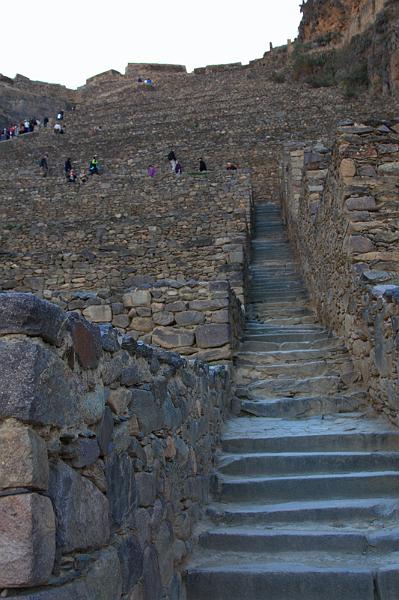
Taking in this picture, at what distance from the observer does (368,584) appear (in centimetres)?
345

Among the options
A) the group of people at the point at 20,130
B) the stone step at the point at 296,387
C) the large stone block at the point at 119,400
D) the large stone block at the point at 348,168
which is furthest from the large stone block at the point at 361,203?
the group of people at the point at 20,130

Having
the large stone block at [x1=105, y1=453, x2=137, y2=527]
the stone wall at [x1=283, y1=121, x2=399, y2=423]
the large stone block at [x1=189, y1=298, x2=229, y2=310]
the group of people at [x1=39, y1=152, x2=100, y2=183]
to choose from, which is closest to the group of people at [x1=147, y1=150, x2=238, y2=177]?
the group of people at [x1=39, y1=152, x2=100, y2=183]

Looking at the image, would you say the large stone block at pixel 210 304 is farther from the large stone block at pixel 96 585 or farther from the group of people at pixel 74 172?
the group of people at pixel 74 172

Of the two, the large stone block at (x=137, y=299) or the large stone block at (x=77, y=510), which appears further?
the large stone block at (x=137, y=299)

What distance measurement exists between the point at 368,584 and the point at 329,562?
28 centimetres

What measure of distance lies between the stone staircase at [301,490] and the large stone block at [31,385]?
207cm

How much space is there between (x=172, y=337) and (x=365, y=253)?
238 centimetres

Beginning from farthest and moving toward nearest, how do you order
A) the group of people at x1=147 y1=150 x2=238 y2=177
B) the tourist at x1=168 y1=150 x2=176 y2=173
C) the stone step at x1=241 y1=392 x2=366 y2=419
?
the tourist at x1=168 y1=150 x2=176 y2=173 → the group of people at x1=147 y1=150 x2=238 y2=177 → the stone step at x1=241 y1=392 x2=366 y2=419

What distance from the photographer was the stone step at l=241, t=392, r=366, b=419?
6578 mm

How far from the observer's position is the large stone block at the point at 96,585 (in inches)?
65.8

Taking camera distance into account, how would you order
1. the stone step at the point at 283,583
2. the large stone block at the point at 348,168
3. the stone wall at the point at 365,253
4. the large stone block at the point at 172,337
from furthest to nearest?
the large stone block at the point at 348,168 → the large stone block at the point at 172,337 → the stone wall at the point at 365,253 → the stone step at the point at 283,583

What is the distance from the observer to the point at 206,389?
5.00 meters

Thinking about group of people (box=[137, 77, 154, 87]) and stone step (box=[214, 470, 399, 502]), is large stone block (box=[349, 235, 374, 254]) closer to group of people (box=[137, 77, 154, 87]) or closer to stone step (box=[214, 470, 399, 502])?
stone step (box=[214, 470, 399, 502])

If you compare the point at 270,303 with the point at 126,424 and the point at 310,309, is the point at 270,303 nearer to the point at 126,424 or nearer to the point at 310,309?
the point at 310,309
